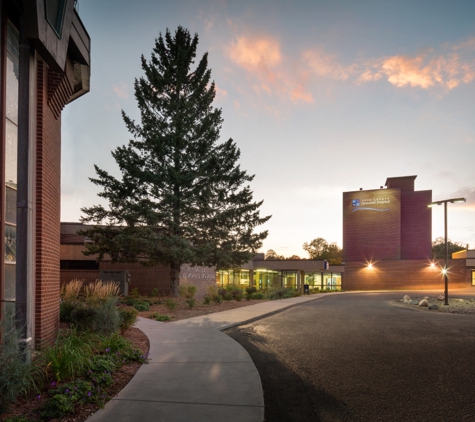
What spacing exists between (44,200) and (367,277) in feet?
182

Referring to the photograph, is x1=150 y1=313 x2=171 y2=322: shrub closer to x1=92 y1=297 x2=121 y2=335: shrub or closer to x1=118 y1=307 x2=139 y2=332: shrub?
x1=118 y1=307 x2=139 y2=332: shrub

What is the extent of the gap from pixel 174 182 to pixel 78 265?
10.8m

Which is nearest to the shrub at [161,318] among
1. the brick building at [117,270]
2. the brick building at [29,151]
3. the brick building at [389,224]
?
the brick building at [29,151]

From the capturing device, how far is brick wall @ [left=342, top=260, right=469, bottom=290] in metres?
56.3

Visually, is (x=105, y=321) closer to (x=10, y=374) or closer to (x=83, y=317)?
(x=83, y=317)

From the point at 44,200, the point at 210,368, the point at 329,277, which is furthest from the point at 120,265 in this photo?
the point at 329,277

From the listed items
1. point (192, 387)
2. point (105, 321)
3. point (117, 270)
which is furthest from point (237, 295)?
point (192, 387)

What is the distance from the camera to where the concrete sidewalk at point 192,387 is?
501cm

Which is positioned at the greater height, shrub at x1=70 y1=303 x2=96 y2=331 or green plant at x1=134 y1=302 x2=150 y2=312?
shrub at x1=70 y1=303 x2=96 y2=331

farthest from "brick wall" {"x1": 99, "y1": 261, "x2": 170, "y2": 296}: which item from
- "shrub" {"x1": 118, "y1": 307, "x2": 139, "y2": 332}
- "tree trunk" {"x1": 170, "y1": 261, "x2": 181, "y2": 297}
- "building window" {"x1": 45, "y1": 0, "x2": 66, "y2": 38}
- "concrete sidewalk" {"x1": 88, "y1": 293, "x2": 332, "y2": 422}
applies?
"building window" {"x1": 45, "y1": 0, "x2": 66, "y2": 38}

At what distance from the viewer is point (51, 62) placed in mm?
8031

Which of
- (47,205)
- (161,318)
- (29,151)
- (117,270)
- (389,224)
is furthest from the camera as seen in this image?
(389,224)

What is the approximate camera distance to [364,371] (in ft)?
24.4

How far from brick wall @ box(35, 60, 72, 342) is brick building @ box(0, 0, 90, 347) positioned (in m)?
0.02
